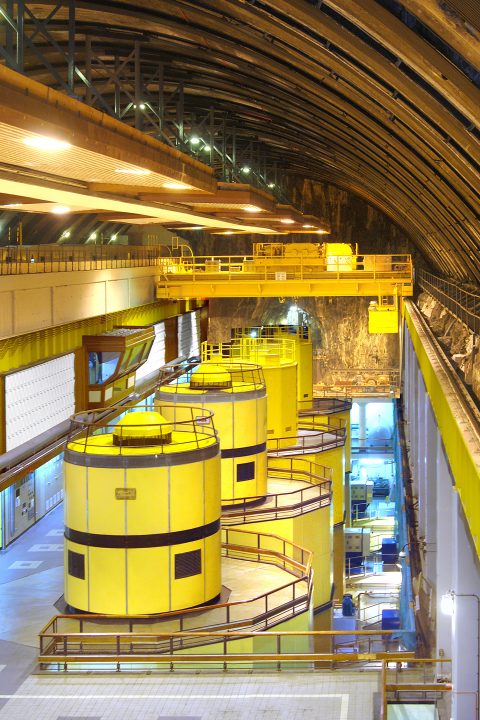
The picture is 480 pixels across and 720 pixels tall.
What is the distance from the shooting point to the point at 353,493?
39062mm

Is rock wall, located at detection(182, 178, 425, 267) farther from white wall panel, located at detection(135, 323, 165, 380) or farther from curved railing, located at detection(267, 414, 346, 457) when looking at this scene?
curved railing, located at detection(267, 414, 346, 457)

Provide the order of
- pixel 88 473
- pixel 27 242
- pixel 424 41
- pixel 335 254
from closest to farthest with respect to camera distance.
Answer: pixel 424 41
pixel 88 473
pixel 27 242
pixel 335 254

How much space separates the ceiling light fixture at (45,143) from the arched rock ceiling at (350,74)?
7.91 ft

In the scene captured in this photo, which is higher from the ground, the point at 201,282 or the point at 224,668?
the point at 201,282

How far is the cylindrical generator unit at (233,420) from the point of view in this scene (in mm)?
21594

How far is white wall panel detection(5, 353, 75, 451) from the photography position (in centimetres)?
2216

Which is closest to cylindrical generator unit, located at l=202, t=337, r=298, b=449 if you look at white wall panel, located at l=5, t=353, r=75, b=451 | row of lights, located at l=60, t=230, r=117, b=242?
white wall panel, located at l=5, t=353, r=75, b=451

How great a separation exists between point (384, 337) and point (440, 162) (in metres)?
32.0

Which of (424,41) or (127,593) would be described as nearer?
(424,41)

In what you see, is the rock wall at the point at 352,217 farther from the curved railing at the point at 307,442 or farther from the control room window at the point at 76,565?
the control room window at the point at 76,565

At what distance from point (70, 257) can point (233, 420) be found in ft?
37.6

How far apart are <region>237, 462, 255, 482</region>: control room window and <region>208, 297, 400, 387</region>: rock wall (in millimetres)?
23567

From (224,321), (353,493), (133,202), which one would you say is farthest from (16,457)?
(224,321)

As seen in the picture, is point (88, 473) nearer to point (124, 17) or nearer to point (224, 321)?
point (124, 17)
